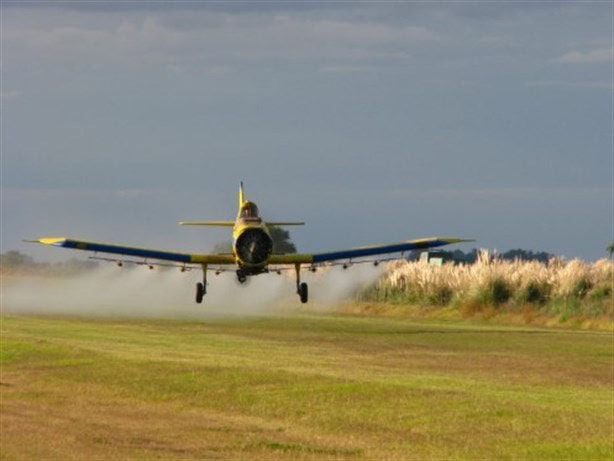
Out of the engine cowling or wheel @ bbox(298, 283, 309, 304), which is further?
the engine cowling

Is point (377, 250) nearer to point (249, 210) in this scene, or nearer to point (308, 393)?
point (249, 210)

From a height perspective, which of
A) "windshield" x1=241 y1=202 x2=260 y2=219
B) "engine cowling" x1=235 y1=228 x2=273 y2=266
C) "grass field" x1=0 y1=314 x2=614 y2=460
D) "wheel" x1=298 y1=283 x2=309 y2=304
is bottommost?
"grass field" x1=0 y1=314 x2=614 y2=460

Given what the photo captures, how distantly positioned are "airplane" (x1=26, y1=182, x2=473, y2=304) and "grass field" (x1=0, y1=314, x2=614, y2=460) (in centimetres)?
415

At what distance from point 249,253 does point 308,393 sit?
14515 millimetres

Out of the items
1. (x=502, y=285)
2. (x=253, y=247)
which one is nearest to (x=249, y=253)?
(x=253, y=247)

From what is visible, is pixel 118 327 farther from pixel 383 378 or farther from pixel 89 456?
pixel 89 456

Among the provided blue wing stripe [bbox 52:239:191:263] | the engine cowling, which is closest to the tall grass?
blue wing stripe [bbox 52:239:191:263]

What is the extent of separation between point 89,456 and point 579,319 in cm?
4308

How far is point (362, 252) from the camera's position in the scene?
36750 mm

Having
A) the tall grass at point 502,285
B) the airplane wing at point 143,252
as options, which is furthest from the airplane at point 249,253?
the tall grass at point 502,285

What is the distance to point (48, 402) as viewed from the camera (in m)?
47.5

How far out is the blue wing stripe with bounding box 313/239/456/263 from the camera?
33.2 metres

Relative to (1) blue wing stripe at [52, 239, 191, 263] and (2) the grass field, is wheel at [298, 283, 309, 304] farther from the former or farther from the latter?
(2) the grass field

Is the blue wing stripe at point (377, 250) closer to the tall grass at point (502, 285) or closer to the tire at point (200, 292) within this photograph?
the tire at point (200, 292)
